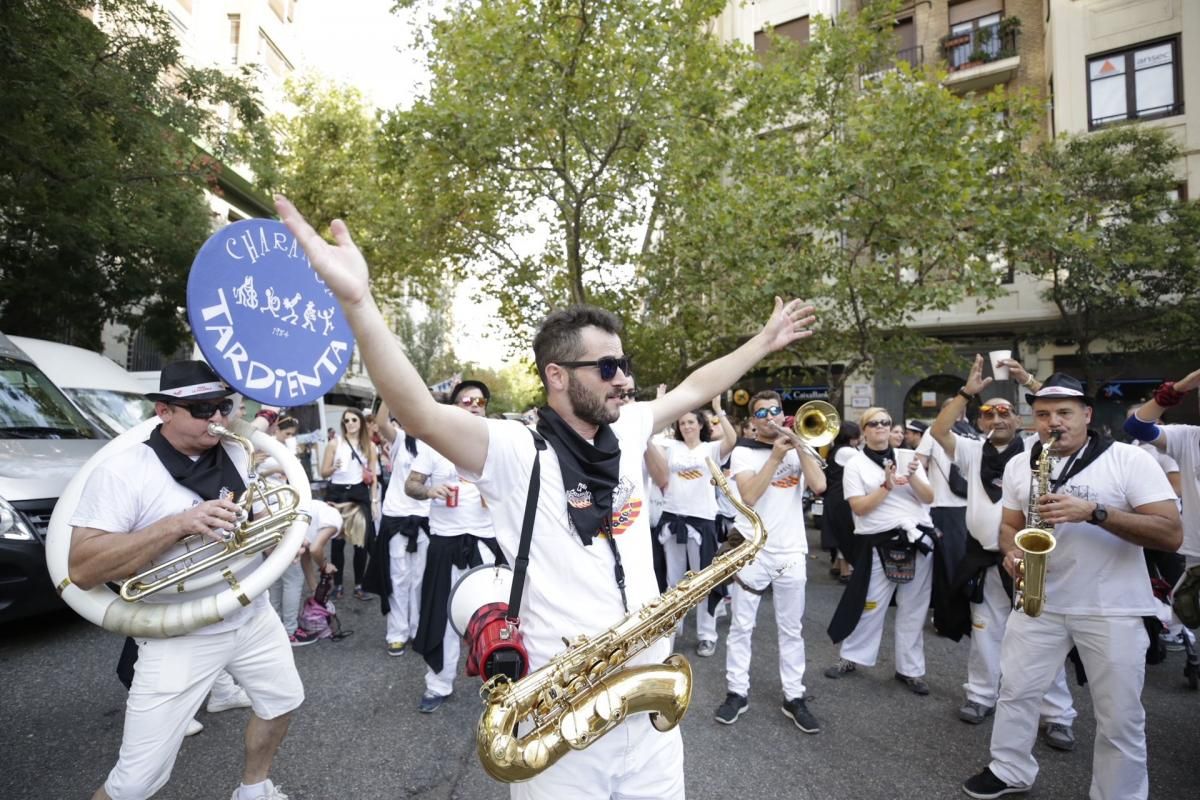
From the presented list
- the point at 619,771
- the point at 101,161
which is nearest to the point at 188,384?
the point at 619,771

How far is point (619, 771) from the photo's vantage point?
2.08m

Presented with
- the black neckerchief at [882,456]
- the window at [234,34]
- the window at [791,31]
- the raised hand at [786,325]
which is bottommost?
the black neckerchief at [882,456]

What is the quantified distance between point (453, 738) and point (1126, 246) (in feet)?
58.9

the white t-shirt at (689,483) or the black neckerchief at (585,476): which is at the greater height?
the black neckerchief at (585,476)

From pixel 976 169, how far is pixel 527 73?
862 cm

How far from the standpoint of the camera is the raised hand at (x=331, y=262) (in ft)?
5.19

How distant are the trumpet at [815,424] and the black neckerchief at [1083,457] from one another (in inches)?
56.7

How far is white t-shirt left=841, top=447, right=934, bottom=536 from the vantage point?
5219 mm

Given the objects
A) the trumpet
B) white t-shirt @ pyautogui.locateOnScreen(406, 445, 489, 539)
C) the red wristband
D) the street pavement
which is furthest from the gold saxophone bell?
the red wristband

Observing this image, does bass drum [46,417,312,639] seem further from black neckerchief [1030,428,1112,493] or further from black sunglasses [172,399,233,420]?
black neckerchief [1030,428,1112,493]

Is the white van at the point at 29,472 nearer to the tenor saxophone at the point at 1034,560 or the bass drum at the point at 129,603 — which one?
the bass drum at the point at 129,603

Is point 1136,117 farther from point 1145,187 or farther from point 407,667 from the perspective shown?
point 407,667

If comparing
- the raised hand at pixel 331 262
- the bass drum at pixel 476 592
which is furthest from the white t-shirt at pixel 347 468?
the raised hand at pixel 331 262

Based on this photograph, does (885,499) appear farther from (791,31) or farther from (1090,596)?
(791,31)
